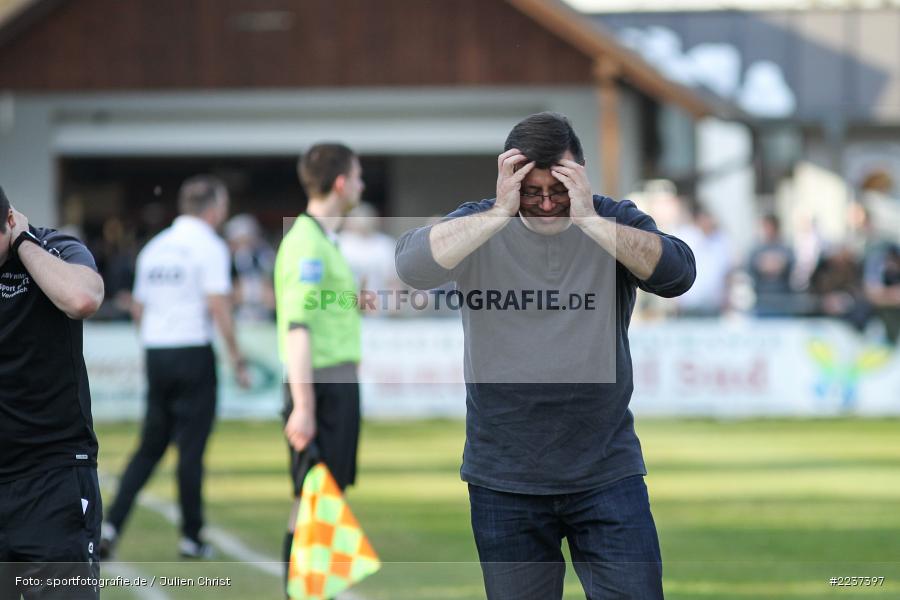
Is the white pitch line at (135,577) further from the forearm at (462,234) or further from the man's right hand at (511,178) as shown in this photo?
the man's right hand at (511,178)

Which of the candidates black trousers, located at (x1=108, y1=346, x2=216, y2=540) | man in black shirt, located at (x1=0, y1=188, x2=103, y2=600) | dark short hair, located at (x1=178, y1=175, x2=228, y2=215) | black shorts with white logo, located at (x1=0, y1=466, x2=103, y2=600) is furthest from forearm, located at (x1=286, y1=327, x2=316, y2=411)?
dark short hair, located at (x1=178, y1=175, x2=228, y2=215)

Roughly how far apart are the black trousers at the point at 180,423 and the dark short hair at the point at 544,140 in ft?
17.2

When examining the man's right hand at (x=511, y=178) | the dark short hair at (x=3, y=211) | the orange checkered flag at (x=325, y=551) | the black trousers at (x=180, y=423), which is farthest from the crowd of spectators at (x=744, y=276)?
the man's right hand at (x=511, y=178)

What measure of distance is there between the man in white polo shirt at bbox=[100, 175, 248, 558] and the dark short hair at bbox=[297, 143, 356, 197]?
2.58 meters

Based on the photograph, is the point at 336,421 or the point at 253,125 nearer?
the point at 336,421

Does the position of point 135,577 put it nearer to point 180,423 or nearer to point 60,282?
point 180,423

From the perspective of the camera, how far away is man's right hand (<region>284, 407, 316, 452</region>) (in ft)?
22.9

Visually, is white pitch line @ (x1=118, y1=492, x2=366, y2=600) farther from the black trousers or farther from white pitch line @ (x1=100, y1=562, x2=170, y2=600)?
white pitch line @ (x1=100, y1=562, x2=170, y2=600)

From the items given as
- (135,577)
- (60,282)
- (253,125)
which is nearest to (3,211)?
(60,282)

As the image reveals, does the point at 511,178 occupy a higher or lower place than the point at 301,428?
higher

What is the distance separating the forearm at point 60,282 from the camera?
4.89 metres

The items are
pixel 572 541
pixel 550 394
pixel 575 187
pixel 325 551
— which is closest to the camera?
pixel 575 187

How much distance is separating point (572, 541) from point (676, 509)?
21.1 ft

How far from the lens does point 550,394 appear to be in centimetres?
478
